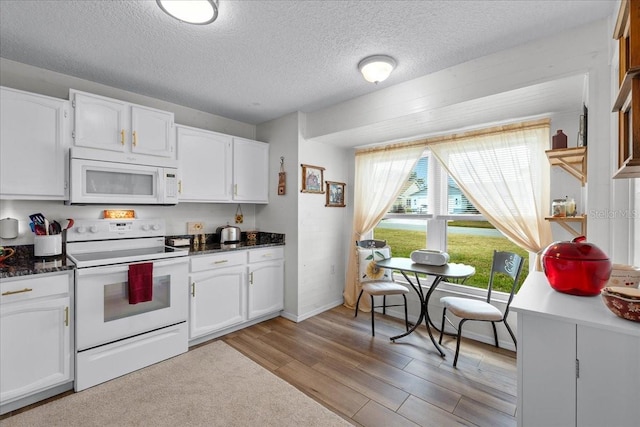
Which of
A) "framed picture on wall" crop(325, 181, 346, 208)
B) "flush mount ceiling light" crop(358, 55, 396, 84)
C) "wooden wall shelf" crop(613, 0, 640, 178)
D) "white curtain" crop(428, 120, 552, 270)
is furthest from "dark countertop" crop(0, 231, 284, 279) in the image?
"wooden wall shelf" crop(613, 0, 640, 178)

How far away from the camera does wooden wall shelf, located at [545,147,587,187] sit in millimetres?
1898

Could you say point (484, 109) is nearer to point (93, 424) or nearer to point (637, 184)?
point (637, 184)

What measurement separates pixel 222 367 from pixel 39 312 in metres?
1.35

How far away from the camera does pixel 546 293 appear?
4.75ft

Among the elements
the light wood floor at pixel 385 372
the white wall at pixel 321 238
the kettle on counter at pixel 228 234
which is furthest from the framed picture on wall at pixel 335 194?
the light wood floor at pixel 385 372

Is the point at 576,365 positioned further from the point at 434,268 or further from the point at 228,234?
the point at 228,234

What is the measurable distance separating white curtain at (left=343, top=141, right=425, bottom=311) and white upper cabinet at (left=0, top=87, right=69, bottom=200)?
10.0ft

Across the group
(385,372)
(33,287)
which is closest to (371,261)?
(385,372)

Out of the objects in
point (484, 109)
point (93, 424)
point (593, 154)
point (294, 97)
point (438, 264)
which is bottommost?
point (93, 424)

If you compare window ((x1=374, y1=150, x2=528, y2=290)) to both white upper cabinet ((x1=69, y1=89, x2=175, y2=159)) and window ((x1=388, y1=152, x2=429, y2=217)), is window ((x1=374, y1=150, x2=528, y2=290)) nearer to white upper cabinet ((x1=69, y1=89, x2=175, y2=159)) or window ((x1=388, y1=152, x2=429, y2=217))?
window ((x1=388, y1=152, x2=429, y2=217))

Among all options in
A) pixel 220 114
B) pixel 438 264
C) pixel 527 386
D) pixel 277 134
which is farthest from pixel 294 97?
pixel 527 386

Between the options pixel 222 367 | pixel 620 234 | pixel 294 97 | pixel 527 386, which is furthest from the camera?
pixel 294 97

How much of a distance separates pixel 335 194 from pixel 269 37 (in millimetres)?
2270

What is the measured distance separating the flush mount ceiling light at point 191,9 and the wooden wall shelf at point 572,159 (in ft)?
7.94
